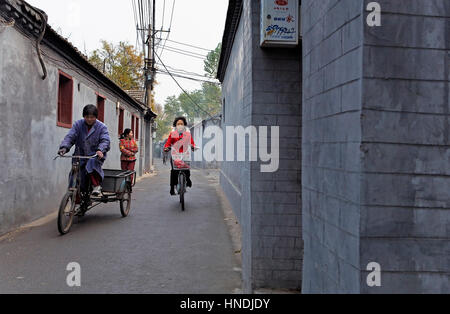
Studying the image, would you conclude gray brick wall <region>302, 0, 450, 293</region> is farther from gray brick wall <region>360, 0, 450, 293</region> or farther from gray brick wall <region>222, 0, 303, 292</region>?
gray brick wall <region>222, 0, 303, 292</region>

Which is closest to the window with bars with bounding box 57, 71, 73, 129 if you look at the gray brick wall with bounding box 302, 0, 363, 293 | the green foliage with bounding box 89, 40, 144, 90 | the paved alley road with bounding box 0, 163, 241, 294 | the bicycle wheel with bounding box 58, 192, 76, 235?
the paved alley road with bounding box 0, 163, 241, 294

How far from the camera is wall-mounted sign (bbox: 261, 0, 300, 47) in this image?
3287 mm

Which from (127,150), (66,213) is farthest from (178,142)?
(66,213)

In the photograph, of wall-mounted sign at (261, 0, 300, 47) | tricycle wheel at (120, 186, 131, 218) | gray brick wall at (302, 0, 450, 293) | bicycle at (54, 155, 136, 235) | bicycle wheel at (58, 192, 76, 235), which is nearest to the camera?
gray brick wall at (302, 0, 450, 293)

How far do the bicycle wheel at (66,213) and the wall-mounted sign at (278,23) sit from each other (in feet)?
12.1

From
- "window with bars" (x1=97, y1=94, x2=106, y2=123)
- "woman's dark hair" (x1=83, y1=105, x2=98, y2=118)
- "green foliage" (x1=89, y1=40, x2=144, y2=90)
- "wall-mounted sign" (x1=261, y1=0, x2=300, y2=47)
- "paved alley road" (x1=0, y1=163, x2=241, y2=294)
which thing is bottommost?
"paved alley road" (x1=0, y1=163, x2=241, y2=294)

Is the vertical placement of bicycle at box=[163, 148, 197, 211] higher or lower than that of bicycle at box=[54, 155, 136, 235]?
higher

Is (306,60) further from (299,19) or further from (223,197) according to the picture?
(223,197)

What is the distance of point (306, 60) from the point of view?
200cm

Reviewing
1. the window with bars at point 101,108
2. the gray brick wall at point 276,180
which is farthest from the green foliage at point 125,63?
the gray brick wall at point 276,180

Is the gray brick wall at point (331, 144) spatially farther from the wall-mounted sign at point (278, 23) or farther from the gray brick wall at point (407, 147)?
the wall-mounted sign at point (278, 23)

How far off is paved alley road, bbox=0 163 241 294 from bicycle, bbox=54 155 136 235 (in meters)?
0.24

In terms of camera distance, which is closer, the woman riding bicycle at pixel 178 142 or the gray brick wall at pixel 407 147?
the gray brick wall at pixel 407 147

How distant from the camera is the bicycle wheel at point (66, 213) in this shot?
5141mm
